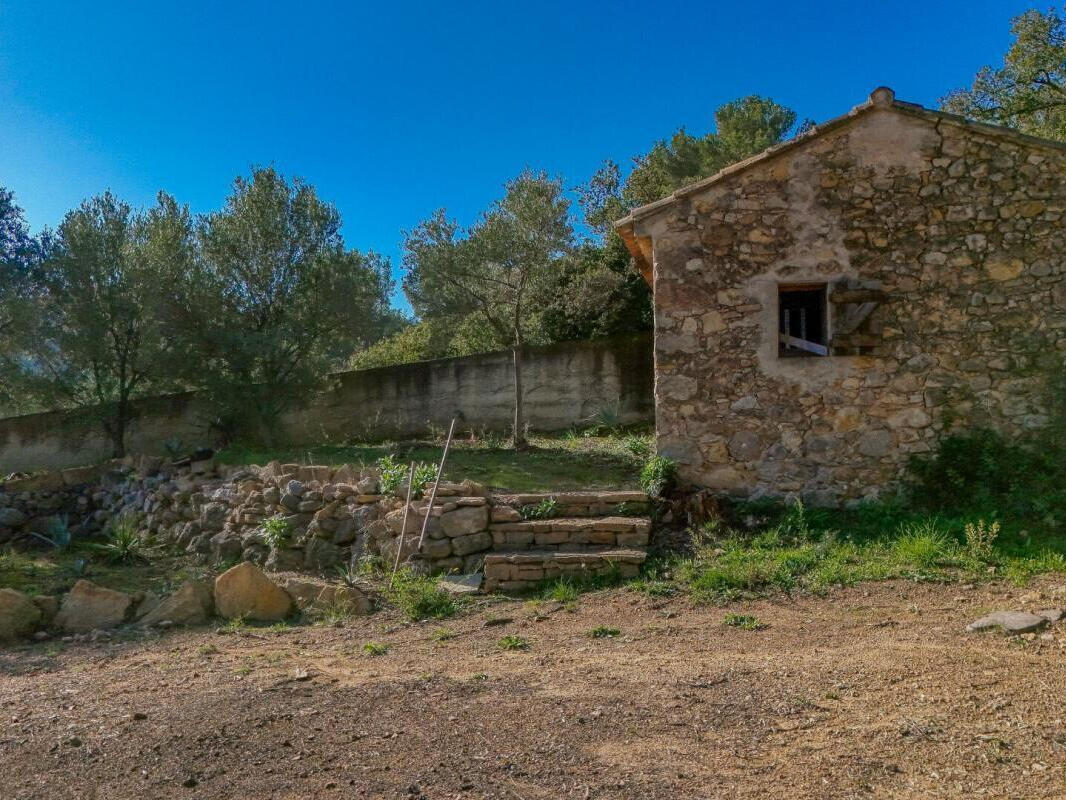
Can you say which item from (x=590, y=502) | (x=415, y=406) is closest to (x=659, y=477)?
(x=590, y=502)

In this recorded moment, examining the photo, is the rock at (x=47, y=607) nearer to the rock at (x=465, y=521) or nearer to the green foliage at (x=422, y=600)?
the green foliage at (x=422, y=600)

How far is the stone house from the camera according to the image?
8.41 meters

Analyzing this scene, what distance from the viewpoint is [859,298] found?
8.46 m

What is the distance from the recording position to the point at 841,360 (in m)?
8.56

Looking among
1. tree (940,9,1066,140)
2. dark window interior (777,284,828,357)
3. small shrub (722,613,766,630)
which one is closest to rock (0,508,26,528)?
small shrub (722,613,766,630)

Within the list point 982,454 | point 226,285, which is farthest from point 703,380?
point 226,285

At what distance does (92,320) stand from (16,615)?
8987mm

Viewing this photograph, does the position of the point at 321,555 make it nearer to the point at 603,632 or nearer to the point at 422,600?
the point at 422,600

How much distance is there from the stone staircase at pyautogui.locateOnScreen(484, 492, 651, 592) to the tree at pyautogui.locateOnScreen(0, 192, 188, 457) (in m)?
9.56

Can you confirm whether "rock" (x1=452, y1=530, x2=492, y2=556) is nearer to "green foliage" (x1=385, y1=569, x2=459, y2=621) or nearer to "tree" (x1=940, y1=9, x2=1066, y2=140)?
"green foliage" (x1=385, y1=569, x2=459, y2=621)

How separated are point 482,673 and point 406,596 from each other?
2165mm

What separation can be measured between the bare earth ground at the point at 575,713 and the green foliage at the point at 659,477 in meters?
2.49

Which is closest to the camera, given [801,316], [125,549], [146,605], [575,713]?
[575,713]

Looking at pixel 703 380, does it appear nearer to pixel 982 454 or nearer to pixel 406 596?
pixel 982 454
